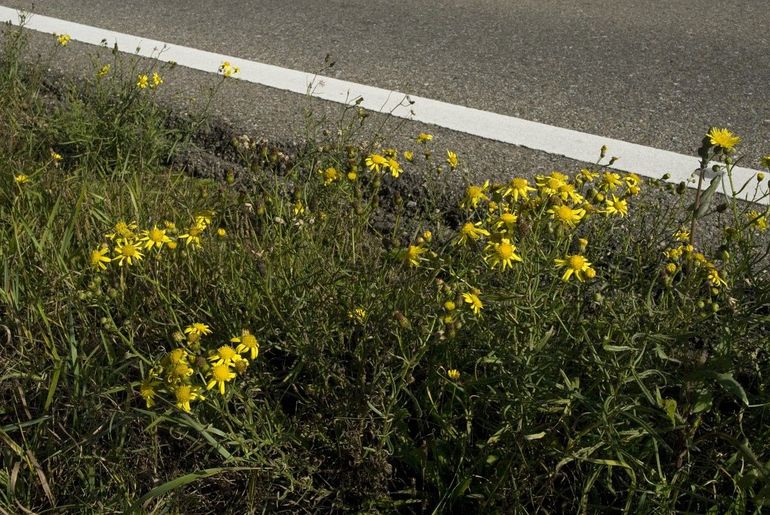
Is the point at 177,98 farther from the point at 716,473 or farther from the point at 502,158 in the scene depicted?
the point at 716,473

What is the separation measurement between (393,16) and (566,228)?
362 centimetres

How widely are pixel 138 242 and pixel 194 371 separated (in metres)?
0.47

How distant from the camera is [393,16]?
5.10 m

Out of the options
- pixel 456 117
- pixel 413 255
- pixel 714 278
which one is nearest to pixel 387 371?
pixel 413 255

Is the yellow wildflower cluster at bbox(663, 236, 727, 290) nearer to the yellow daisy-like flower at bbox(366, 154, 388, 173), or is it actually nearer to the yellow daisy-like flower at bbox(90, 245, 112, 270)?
the yellow daisy-like flower at bbox(366, 154, 388, 173)

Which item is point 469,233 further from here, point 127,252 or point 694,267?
point 127,252

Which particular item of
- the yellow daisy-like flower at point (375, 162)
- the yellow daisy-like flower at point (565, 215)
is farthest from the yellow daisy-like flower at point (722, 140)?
the yellow daisy-like flower at point (375, 162)

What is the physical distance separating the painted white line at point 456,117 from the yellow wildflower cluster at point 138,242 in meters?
1.04

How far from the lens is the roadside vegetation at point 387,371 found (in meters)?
1.67

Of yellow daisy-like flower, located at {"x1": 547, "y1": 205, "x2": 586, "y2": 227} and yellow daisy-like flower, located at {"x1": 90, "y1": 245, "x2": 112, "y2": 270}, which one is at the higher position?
yellow daisy-like flower, located at {"x1": 547, "y1": 205, "x2": 586, "y2": 227}

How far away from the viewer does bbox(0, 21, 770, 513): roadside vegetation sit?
167 centimetres

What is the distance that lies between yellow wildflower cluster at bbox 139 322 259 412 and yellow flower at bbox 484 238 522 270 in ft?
1.76

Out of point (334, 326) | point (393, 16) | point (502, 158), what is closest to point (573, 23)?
point (393, 16)

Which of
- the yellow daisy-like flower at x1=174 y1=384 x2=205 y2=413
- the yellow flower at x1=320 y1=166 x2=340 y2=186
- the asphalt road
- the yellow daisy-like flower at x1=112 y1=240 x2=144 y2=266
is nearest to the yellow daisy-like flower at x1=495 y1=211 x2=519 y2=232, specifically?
the yellow flower at x1=320 y1=166 x2=340 y2=186
